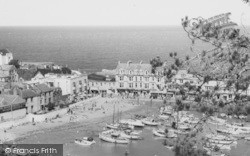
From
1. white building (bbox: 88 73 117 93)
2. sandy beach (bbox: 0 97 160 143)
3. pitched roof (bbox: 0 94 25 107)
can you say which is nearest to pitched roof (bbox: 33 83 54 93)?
sandy beach (bbox: 0 97 160 143)

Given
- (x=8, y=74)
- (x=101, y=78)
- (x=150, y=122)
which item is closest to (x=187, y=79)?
(x=150, y=122)

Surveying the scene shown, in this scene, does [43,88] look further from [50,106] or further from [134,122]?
[134,122]

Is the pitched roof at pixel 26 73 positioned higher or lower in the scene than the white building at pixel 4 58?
lower

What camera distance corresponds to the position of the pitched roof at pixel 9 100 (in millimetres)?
47375

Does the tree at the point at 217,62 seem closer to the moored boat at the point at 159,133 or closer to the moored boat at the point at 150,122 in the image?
the moored boat at the point at 159,133

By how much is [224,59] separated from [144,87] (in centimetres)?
5524

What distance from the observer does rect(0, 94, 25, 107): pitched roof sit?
47.4 m

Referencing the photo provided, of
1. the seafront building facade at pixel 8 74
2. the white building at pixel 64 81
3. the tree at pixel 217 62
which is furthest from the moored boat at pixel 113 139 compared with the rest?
the seafront building facade at pixel 8 74

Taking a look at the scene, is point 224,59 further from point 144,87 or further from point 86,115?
point 144,87

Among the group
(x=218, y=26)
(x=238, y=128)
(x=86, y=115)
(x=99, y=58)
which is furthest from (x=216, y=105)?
(x=99, y=58)

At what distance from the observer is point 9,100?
48.6 meters

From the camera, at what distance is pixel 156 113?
181 feet

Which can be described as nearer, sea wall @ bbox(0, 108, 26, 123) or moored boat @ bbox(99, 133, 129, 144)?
moored boat @ bbox(99, 133, 129, 144)

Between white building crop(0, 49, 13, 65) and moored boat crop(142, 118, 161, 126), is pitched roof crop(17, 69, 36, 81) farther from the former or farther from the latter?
moored boat crop(142, 118, 161, 126)
